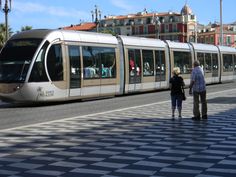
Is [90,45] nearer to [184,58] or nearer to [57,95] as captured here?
[57,95]

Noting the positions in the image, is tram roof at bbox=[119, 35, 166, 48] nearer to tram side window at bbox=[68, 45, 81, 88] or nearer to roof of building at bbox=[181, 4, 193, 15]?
tram side window at bbox=[68, 45, 81, 88]

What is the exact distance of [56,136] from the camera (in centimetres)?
1323

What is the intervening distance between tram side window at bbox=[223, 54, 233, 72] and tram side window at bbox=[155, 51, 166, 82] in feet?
44.2

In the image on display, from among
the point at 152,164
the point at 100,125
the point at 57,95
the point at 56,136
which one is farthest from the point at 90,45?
the point at 152,164

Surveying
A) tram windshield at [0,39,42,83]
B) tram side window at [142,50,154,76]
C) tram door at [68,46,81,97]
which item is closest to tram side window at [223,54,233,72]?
tram side window at [142,50,154,76]

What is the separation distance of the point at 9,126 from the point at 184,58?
22880 millimetres

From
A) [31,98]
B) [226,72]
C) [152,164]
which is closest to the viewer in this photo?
[152,164]

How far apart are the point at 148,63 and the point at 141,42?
1376mm

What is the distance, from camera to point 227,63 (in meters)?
46.8

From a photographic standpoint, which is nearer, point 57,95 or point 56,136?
point 56,136

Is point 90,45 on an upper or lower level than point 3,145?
upper

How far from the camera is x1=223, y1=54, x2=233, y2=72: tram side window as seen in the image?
45.9 m

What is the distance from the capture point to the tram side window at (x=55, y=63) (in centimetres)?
2295

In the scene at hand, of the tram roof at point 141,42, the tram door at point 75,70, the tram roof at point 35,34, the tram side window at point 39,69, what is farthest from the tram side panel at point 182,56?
the tram side window at point 39,69
